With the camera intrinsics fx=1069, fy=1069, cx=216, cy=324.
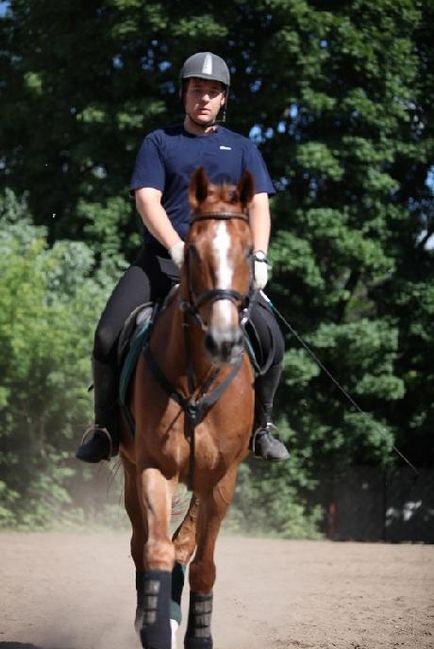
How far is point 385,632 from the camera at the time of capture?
923 centimetres

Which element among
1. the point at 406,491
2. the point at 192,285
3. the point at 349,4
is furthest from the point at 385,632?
the point at 406,491

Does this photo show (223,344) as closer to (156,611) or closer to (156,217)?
(156,217)

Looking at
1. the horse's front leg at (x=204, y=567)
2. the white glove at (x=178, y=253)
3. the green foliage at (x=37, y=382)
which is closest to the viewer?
the white glove at (x=178, y=253)

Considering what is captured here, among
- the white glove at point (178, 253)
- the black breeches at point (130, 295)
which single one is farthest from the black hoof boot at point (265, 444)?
the white glove at point (178, 253)

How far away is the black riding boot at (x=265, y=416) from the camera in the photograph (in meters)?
7.57

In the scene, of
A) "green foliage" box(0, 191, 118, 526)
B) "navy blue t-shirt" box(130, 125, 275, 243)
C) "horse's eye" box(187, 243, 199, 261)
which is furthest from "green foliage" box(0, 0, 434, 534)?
"horse's eye" box(187, 243, 199, 261)

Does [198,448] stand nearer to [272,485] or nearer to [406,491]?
[272,485]

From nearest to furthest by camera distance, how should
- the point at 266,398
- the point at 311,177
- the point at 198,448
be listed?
1. the point at 198,448
2. the point at 266,398
3. the point at 311,177

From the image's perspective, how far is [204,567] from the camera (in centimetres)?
700

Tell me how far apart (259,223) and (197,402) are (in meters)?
1.35

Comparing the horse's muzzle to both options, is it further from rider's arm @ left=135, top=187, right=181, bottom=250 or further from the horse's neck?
rider's arm @ left=135, top=187, right=181, bottom=250

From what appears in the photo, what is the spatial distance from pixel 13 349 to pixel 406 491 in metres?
14.1

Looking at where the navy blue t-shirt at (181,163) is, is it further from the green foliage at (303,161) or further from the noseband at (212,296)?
the green foliage at (303,161)

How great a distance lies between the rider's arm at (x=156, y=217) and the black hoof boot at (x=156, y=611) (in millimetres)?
1983
